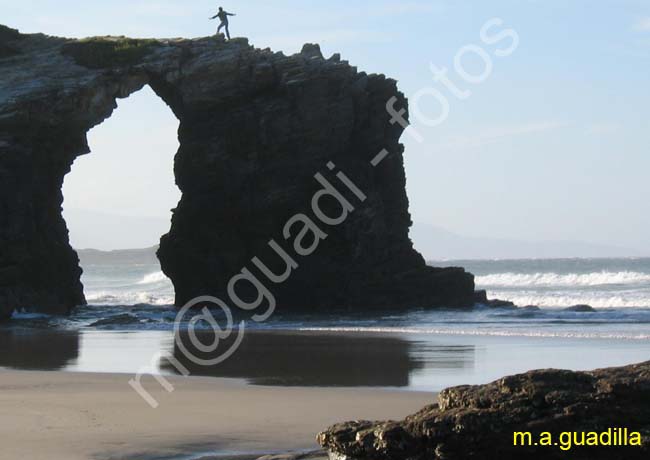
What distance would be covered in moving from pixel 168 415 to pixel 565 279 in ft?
244

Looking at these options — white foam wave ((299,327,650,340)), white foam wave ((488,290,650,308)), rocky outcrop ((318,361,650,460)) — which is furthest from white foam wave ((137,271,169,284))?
rocky outcrop ((318,361,650,460))

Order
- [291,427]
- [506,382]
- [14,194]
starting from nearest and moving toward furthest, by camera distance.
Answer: [506,382] < [291,427] < [14,194]

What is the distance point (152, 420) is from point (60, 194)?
27.4 metres

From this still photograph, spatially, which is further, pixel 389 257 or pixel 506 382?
pixel 389 257

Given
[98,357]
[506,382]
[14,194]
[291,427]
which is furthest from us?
[14,194]

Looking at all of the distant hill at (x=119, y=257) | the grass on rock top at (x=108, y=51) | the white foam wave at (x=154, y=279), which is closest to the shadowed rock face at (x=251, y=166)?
the grass on rock top at (x=108, y=51)

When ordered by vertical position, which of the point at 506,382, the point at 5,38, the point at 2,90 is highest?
the point at 5,38

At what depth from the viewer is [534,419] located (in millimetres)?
8109

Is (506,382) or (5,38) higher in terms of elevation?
(5,38)

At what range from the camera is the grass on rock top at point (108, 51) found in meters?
37.9

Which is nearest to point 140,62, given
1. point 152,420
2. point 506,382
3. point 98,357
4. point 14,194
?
point 14,194

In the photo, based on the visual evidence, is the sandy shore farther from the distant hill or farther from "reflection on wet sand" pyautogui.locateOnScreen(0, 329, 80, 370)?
the distant hill

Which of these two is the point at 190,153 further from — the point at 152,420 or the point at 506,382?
the point at 506,382

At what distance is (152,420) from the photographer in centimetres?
1245
